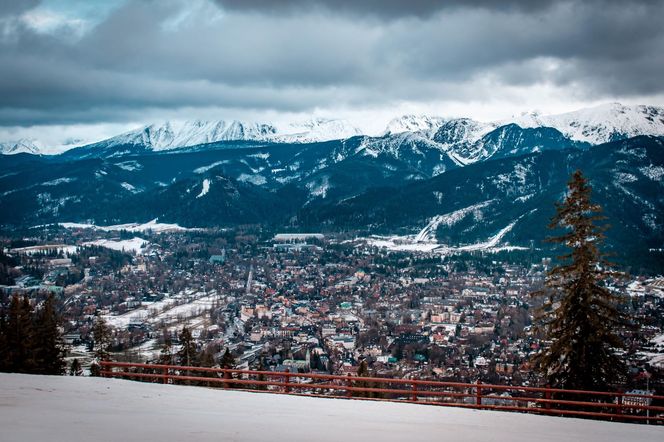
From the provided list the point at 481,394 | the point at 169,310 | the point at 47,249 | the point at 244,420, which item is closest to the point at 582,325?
the point at 481,394

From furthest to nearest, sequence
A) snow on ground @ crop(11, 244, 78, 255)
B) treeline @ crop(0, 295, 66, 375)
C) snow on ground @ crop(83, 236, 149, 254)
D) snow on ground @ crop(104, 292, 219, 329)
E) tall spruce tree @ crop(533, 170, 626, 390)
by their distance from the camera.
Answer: snow on ground @ crop(83, 236, 149, 254) → snow on ground @ crop(11, 244, 78, 255) → snow on ground @ crop(104, 292, 219, 329) → treeline @ crop(0, 295, 66, 375) → tall spruce tree @ crop(533, 170, 626, 390)

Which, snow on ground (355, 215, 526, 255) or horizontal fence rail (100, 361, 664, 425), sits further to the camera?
snow on ground (355, 215, 526, 255)

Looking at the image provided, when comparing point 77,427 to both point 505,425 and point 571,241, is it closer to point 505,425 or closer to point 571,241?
point 505,425

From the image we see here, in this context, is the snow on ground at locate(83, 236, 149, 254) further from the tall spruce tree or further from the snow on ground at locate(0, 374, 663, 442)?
the tall spruce tree

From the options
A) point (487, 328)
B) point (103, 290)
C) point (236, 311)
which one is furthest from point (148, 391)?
point (103, 290)

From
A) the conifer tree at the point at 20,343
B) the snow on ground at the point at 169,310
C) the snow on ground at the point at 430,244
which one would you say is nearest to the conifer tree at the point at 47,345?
the conifer tree at the point at 20,343

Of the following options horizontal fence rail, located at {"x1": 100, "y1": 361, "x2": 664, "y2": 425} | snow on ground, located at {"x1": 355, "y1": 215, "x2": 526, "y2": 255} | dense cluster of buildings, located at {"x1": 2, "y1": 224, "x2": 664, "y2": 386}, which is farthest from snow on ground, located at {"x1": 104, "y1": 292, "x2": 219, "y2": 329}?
snow on ground, located at {"x1": 355, "y1": 215, "x2": 526, "y2": 255}
